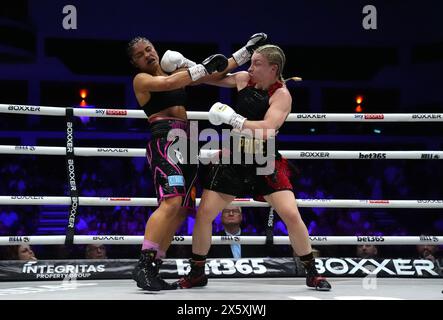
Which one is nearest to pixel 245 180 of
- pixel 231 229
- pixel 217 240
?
pixel 217 240

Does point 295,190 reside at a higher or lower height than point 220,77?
lower

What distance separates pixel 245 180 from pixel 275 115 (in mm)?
410

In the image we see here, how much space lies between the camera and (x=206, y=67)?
10.0 ft

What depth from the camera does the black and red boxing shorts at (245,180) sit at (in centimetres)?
321

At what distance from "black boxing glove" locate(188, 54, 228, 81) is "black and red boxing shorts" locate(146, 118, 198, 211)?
0.32 meters

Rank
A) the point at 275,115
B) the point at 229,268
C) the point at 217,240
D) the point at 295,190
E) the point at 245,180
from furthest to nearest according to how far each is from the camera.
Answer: the point at 295,190 → the point at 229,268 → the point at 217,240 → the point at 245,180 → the point at 275,115

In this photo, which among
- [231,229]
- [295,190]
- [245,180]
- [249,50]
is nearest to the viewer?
[245,180]

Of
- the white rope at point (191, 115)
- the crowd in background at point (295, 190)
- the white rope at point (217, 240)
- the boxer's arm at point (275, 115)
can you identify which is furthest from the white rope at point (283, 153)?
the crowd in background at point (295, 190)

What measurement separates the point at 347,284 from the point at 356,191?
206 inches

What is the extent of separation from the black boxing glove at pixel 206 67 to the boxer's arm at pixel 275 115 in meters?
0.34

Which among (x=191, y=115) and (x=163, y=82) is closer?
(x=163, y=82)

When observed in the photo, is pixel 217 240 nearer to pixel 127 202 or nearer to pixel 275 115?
pixel 127 202

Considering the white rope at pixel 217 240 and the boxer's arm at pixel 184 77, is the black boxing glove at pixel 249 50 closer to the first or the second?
the boxer's arm at pixel 184 77

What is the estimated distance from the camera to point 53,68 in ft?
31.6
